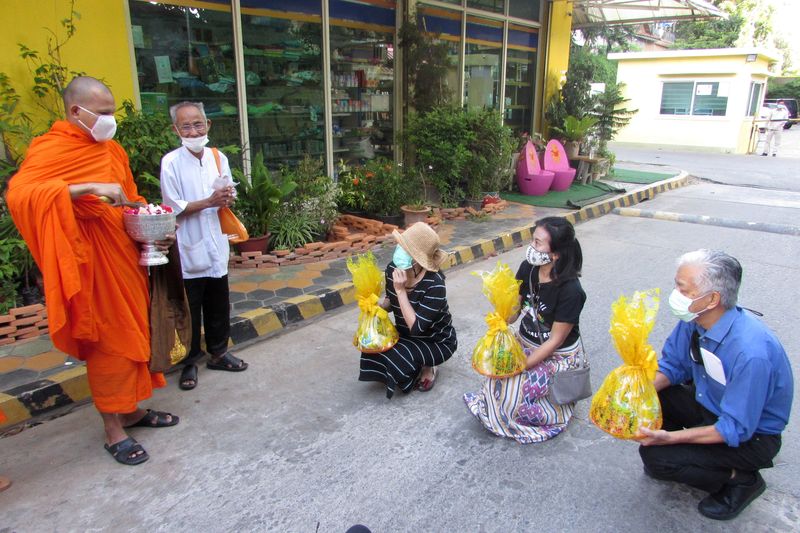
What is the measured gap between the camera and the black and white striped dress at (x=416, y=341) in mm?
3238

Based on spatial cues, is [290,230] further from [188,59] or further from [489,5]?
[489,5]

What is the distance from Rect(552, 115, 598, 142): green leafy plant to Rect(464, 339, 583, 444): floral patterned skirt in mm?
8466

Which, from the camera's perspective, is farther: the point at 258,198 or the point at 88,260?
the point at 258,198

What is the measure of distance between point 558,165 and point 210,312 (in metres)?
7.84

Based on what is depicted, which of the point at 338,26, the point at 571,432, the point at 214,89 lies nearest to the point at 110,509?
the point at 571,432

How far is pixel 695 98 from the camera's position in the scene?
1966 centimetres

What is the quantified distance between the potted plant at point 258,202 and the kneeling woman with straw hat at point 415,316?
8.55 ft

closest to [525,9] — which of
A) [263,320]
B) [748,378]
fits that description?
[263,320]

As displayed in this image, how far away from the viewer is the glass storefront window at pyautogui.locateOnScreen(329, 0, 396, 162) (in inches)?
298

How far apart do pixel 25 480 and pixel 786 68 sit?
1961 inches

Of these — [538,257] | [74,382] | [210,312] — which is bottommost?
[74,382]

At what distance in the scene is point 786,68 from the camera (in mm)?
39969

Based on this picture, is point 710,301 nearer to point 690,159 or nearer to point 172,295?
point 172,295

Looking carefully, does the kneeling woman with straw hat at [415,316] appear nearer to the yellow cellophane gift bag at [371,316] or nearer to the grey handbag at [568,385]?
the yellow cellophane gift bag at [371,316]
